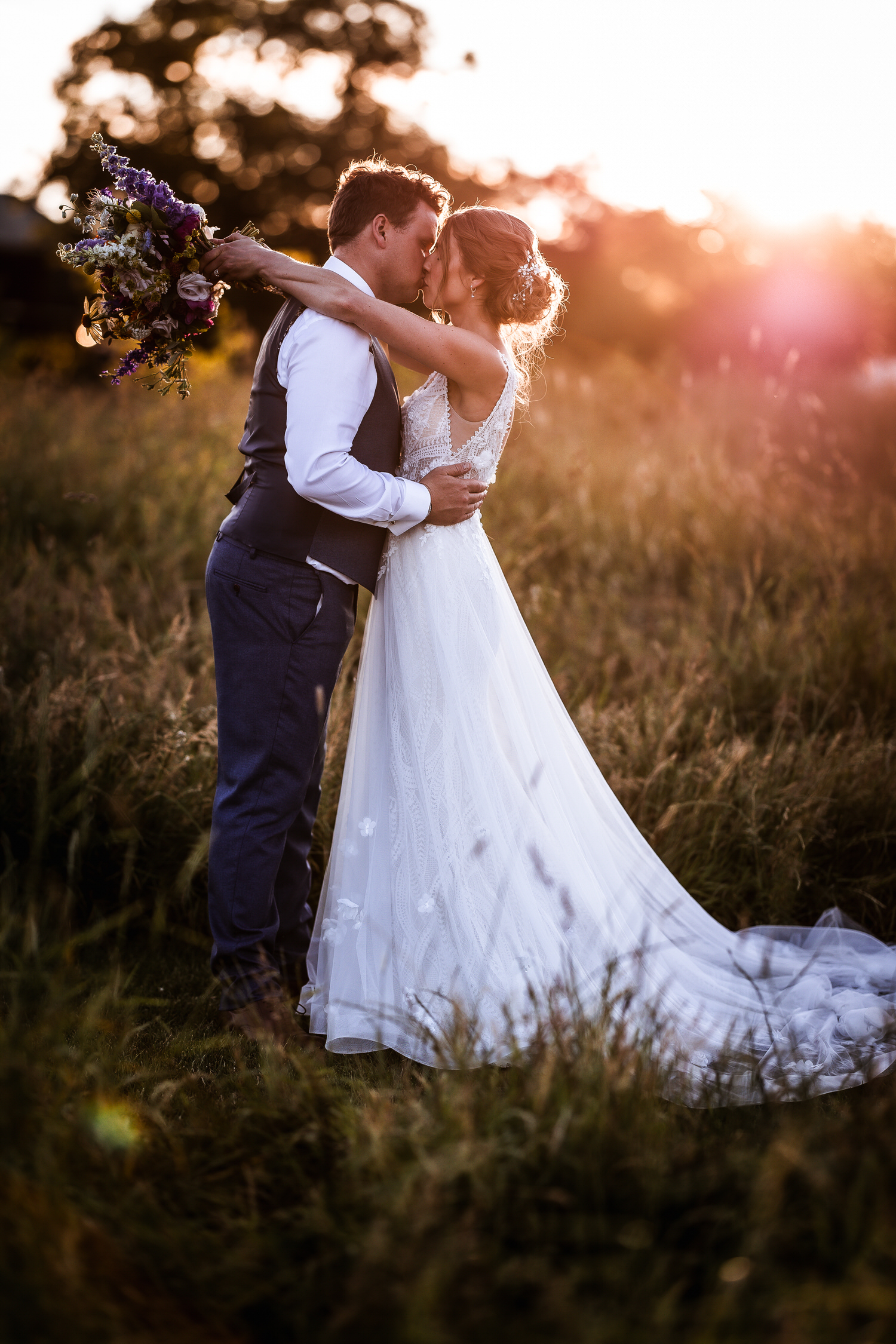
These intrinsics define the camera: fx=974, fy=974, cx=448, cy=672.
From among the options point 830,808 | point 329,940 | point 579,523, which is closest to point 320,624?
point 329,940

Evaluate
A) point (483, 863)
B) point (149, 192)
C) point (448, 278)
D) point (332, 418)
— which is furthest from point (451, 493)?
point (149, 192)

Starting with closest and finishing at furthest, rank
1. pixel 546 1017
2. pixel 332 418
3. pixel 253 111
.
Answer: pixel 546 1017
pixel 332 418
pixel 253 111

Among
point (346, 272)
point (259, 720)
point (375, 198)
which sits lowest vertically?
point (259, 720)

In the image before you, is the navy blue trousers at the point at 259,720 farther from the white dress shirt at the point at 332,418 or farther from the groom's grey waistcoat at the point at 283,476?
the white dress shirt at the point at 332,418

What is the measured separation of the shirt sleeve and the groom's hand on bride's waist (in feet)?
0.48

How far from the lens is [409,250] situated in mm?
2883

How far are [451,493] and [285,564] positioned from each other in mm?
524

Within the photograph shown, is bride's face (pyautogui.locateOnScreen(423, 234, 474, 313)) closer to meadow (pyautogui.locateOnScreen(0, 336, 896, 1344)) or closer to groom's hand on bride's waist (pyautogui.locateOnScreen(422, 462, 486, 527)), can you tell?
groom's hand on bride's waist (pyautogui.locateOnScreen(422, 462, 486, 527))

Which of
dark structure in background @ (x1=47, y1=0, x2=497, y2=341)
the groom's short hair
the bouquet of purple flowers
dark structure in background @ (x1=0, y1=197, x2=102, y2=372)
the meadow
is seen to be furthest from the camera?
dark structure in background @ (x1=47, y1=0, x2=497, y2=341)

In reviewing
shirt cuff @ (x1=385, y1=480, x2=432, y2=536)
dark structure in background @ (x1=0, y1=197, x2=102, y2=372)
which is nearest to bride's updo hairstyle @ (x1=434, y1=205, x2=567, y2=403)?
shirt cuff @ (x1=385, y1=480, x2=432, y2=536)

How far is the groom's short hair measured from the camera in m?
2.79

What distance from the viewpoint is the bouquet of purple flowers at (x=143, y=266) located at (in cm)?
269

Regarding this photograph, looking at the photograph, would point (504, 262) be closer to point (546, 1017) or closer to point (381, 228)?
point (381, 228)

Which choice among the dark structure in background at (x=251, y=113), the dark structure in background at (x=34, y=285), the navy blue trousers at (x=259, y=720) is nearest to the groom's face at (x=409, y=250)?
the navy blue trousers at (x=259, y=720)
